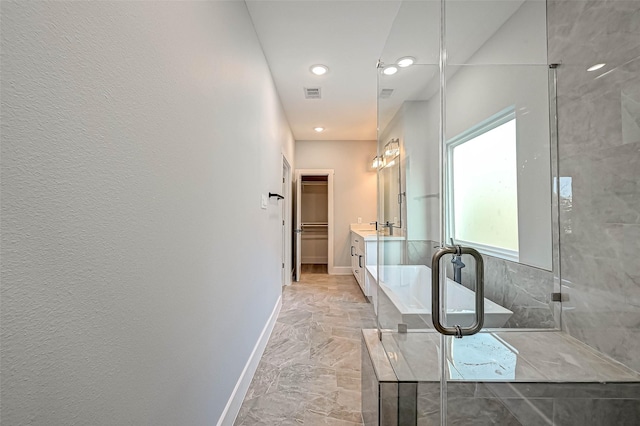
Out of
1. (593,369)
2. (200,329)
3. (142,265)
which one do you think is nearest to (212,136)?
(142,265)

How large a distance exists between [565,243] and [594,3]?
1.08 m

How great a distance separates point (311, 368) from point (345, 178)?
145 inches

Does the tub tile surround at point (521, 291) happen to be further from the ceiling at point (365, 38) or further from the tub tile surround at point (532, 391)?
the ceiling at point (365, 38)

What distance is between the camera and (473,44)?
1693 millimetres

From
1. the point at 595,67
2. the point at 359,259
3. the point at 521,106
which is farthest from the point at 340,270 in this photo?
the point at 595,67

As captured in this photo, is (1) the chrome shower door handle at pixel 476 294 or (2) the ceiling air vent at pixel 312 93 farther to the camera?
(2) the ceiling air vent at pixel 312 93

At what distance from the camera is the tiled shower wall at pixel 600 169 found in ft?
3.50

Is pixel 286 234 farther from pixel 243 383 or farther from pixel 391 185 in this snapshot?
pixel 243 383

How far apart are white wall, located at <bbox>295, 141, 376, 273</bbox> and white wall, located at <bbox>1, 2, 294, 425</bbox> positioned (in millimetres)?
3817

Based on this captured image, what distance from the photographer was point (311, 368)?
6.79 feet

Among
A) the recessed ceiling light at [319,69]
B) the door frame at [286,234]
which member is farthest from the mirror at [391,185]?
the door frame at [286,234]

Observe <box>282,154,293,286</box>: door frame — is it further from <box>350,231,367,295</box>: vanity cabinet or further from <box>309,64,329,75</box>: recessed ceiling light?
<box>309,64,329,75</box>: recessed ceiling light

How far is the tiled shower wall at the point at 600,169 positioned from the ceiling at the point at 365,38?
418mm

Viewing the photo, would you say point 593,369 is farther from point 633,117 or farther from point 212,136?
point 212,136
